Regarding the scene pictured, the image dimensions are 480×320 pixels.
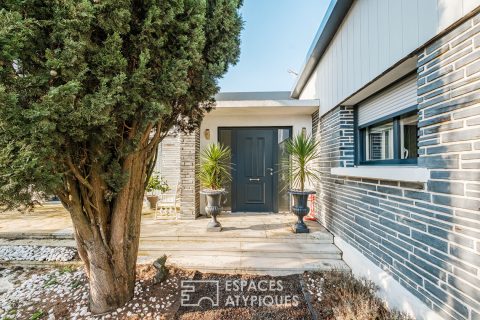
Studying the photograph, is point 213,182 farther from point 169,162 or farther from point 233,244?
point 169,162

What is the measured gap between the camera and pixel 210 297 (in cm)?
255

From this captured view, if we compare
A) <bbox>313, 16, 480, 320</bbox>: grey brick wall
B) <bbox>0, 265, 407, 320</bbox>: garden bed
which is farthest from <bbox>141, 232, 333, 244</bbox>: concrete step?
<bbox>313, 16, 480, 320</bbox>: grey brick wall

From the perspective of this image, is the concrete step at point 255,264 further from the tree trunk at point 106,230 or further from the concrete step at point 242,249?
the tree trunk at point 106,230

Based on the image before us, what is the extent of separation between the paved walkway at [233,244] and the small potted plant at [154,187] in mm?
1253

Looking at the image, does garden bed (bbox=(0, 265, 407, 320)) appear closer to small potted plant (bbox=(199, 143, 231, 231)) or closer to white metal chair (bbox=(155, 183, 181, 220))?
small potted plant (bbox=(199, 143, 231, 231))

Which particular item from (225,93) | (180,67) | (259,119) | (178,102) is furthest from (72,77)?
(225,93)

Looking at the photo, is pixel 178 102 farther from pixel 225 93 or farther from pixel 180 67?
pixel 225 93

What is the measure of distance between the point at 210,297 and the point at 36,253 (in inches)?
127

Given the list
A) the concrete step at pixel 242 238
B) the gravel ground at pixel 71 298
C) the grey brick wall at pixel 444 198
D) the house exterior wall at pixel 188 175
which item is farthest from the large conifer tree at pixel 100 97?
the house exterior wall at pixel 188 175

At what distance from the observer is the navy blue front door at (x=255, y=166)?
5.63 meters

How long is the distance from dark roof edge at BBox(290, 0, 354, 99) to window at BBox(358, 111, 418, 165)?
5.61ft

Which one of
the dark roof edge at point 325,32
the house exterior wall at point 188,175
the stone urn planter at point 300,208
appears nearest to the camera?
the dark roof edge at point 325,32

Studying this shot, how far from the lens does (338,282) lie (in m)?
2.73

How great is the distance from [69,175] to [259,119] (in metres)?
4.25
